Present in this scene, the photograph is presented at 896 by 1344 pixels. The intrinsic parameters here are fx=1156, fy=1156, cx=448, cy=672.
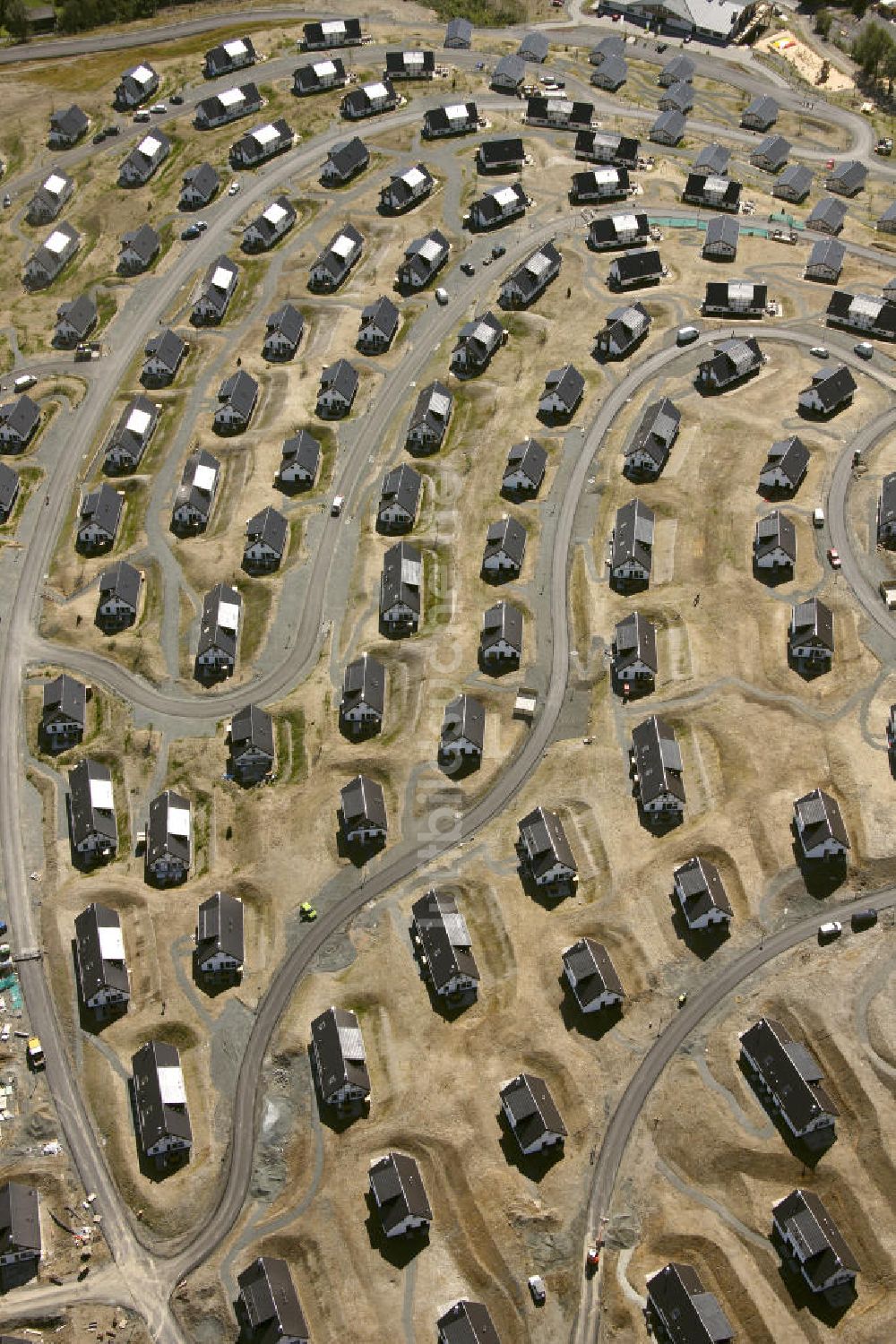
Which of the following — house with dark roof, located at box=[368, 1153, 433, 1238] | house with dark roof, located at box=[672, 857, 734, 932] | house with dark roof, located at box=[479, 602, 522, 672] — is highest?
house with dark roof, located at box=[479, 602, 522, 672]

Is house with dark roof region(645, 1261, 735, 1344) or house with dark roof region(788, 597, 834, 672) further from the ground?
house with dark roof region(788, 597, 834, 672)

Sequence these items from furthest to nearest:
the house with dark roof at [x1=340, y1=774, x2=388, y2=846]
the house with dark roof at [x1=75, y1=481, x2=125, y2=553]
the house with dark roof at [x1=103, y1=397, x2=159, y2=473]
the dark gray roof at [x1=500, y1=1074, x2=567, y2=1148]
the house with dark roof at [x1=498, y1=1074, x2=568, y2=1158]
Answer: the house with dark roof at [x1=103, y1=397, x2=159, y2=473], the house with dark roof at [x1=75, y1=481, x2=125, y2=553], the house with dark roof at [x1=340, y1=774, x2=388, y2=846], the dark gray roof at [x1=500, y1=1074, x2=567, y2=1148], the house with dark roof at [x1=498, y1=1074, x2=568, y2=1158]

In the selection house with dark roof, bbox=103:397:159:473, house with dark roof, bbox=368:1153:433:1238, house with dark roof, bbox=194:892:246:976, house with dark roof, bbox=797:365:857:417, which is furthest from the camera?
house with dark roof, bbox=103:397:159:473

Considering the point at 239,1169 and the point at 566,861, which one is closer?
the point at 239,1169

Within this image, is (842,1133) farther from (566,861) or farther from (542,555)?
(542,555)

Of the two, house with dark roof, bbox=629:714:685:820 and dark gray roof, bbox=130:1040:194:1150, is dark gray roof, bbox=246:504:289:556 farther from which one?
dark gray roof, bbox=130:1040:194:1150

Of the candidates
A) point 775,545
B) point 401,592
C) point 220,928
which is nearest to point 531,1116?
point 220,928

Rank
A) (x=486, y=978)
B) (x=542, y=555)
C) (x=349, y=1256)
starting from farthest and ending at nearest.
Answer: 1. (x=542, y=555)
2. (x=486, y=978)
3. (x=349, y=1256)

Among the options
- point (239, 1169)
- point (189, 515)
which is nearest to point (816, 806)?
point (239, 1169)

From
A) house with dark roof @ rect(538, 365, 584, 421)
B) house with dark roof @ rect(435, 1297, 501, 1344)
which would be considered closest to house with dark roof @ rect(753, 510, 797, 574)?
house with dark roof @ rect(538, 365, 584, 421)
